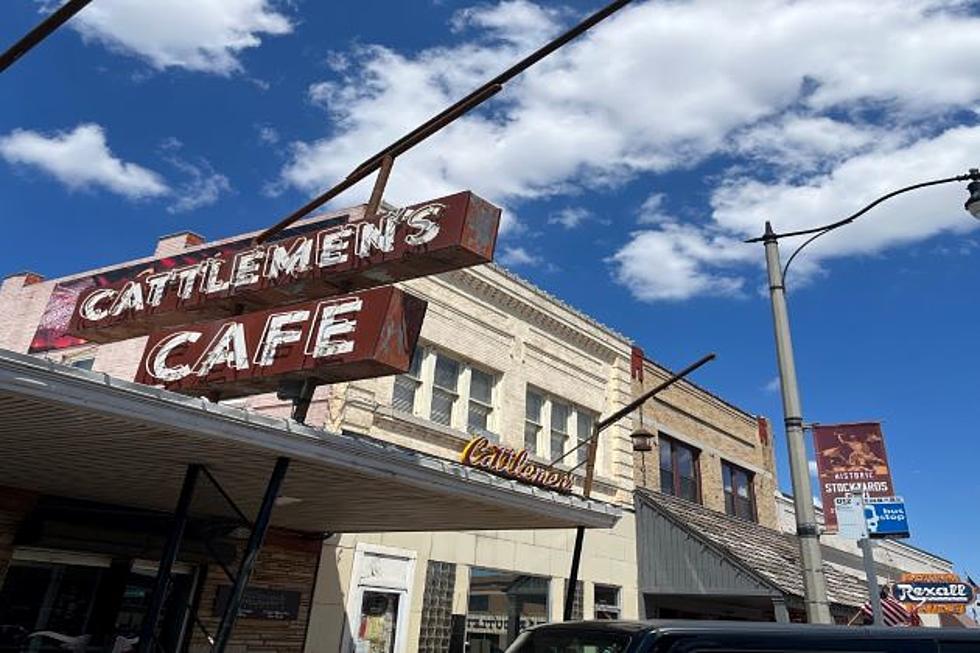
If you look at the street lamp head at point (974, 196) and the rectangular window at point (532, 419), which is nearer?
the street lamp head at point (974, 196)

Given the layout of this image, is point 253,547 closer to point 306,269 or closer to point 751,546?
point 306,269

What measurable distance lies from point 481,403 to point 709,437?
10404mm

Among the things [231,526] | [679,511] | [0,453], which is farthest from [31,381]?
[679,511]

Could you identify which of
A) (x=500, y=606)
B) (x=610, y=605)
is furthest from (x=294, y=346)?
(x=610, y=605)

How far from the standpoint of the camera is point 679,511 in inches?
795

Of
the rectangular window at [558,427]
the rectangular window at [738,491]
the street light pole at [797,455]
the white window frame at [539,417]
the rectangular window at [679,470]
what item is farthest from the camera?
the rectangular window at [738,491]

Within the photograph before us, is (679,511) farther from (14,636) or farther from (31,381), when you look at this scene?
(31,381)

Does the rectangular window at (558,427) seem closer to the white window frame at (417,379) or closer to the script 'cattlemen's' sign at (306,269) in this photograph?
the white window frame at (417,379)

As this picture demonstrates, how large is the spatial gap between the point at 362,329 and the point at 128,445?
268cm

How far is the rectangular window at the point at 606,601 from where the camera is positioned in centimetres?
1791

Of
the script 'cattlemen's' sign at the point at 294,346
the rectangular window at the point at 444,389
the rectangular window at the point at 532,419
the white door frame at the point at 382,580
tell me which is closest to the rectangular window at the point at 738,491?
the rectangular window at the point at 532,419

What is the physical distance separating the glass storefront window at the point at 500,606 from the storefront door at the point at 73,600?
557 cm

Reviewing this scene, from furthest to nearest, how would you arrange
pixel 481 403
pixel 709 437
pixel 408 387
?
pixel 709 437 < pixel 481 403 < pixel 408 387

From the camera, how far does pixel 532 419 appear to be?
18.0 m
